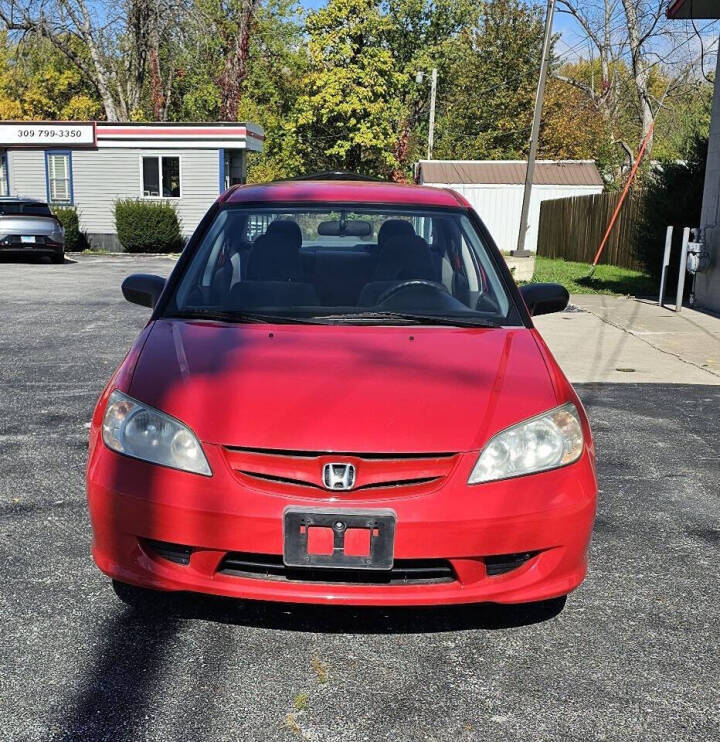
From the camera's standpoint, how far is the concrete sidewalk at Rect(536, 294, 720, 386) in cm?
830

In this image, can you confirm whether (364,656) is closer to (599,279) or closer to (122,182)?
(599,279)

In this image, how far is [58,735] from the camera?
242cm

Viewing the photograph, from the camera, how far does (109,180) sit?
28750mm

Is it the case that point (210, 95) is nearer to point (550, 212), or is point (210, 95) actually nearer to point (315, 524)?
point (550, 212)

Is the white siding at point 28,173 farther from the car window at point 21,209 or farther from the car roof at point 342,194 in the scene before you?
the car roof at point 342,194

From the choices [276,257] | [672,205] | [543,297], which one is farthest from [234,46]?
[543,297]

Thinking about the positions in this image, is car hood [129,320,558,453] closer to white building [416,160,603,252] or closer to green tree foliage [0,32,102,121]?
white building [416,160,603,252]

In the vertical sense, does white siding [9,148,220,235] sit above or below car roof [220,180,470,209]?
below

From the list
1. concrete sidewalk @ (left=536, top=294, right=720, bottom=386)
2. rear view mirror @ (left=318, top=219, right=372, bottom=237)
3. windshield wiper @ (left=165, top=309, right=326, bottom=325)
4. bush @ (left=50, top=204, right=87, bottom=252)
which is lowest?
bush @ (left=50, top=204, right=87, bottom=252)

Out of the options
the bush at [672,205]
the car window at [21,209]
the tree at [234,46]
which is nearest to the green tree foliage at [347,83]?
the tree at [234,46]

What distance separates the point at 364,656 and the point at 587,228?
23.9 metres

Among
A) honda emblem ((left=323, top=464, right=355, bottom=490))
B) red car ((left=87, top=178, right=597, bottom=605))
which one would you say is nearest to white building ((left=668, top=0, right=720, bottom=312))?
red car ((left=87, top=178, right=597, bottom=605))

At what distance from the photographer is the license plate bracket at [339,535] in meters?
2.63

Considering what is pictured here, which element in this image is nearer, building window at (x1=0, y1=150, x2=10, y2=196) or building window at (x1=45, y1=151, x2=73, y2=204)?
building window at (x1=45, y1=151, x2=73, y2=204)
